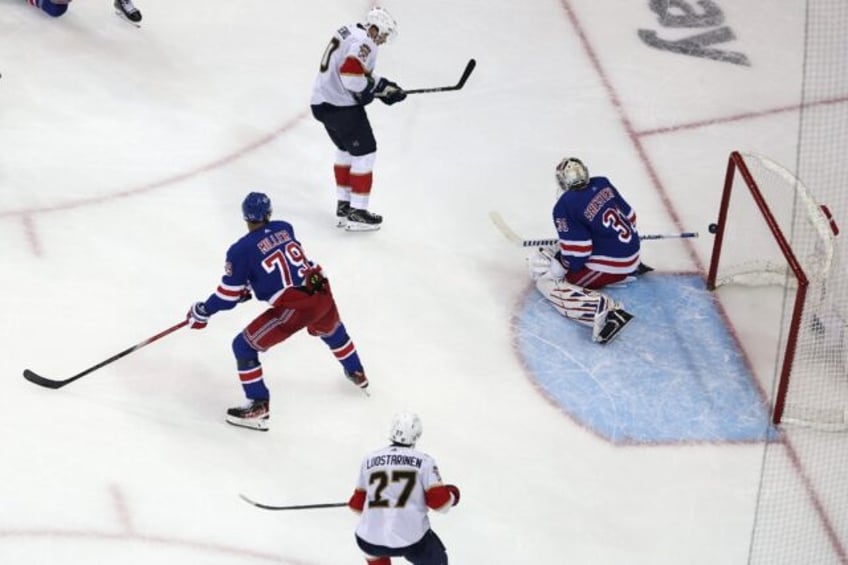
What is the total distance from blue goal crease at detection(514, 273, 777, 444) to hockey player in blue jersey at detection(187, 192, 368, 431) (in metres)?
0.92

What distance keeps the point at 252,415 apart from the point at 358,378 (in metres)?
0.40

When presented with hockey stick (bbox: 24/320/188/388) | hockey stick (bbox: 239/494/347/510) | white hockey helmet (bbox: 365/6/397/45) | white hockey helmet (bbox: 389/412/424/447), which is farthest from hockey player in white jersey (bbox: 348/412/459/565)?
white hockey helmet (bbox: 365/6/397/45)

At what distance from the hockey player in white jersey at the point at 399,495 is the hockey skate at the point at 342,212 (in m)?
1.98

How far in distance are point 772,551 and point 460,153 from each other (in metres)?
2.47

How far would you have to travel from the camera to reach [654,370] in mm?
5781

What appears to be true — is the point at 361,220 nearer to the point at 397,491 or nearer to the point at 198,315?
the point at 198,315

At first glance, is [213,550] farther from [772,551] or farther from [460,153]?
[460,153]

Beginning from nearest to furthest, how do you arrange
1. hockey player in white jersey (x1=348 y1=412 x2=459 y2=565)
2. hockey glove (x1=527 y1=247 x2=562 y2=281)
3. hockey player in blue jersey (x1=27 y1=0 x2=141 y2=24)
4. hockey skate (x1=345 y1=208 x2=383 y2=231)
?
hockey player in white jersey (x1=348 y1=412 x2=459 y2=565) < hockey glove (x1=527 y1=247 x2=562 y2=281) < hockey skate (x1=345 y1=208 x2=383 y2=231) < hockey player in blue jersey (x1=27 y1=0 x2=141 y2=24)

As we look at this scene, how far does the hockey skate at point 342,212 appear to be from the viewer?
6.38 metres

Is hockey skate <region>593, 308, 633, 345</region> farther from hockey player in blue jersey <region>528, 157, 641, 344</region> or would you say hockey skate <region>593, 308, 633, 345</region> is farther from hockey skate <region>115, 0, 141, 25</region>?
hockey skate <region>115, 0, 141, 25</region>

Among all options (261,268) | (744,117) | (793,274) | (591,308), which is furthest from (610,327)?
(744,117)

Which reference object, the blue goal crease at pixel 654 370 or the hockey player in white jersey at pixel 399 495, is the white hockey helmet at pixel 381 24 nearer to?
the blue goal crease at pixel 654 370

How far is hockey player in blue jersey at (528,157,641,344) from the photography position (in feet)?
19.3

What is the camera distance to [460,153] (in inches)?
271
